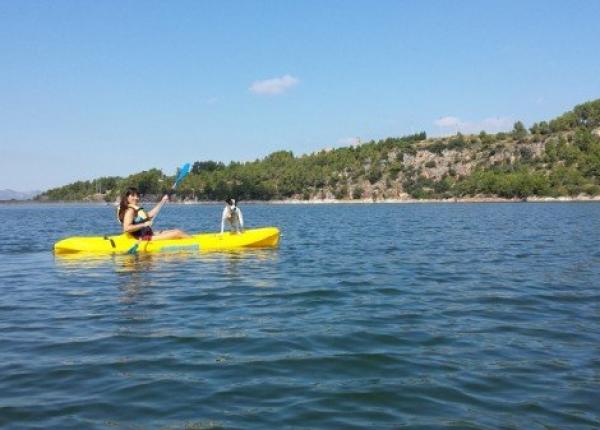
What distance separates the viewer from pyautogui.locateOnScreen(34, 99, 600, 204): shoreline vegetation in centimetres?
13500

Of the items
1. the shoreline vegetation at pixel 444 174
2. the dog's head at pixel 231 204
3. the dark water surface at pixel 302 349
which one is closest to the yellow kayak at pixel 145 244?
the dog's head at pixel 231 204

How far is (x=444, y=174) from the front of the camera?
6609 inches

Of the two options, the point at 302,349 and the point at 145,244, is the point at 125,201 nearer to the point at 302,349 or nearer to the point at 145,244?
the point at 145,244

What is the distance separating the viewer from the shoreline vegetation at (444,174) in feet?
443

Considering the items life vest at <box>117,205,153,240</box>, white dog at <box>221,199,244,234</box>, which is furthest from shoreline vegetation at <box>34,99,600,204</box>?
life vest at <box>117,205,153,240</box>

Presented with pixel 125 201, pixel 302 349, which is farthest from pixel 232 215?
pixel 302 349

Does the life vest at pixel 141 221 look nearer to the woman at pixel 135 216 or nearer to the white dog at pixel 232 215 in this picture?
the woman at pixel 135 216

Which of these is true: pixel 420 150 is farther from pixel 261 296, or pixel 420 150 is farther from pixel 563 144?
pixel 261 296

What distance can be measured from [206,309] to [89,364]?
3.15 m

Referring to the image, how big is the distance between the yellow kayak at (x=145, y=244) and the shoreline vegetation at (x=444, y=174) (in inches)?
4804

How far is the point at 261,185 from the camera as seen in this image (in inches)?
7175

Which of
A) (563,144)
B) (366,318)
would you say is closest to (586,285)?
(366,318)

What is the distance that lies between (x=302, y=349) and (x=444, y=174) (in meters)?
166

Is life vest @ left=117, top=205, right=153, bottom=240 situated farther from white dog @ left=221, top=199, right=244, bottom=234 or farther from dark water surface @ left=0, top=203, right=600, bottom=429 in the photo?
dark water surface @ left=0, top=203, right=600, bottom=429
